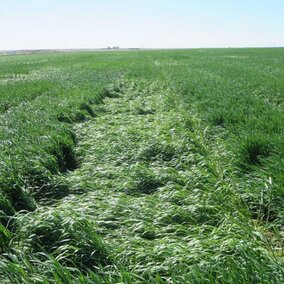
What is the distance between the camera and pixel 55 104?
12.5 meters

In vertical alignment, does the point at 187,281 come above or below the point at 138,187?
above

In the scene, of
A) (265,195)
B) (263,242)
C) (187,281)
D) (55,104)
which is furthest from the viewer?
(55,104)

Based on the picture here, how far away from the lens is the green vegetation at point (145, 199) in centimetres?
350

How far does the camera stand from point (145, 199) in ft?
17.1

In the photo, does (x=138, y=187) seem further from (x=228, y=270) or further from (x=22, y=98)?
(x=22, y=98)

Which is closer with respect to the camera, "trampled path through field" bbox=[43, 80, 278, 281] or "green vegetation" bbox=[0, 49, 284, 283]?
"green vegetation" bbox=[0, 49, 284, 283]

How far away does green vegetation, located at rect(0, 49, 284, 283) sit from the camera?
350 cm

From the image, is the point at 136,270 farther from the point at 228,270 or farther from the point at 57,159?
the point at 57,159

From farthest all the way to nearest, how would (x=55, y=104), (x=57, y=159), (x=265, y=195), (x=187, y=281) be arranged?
1. (x=55, y=104)
2. (x=57, y=159)
3. (x=265, y=195)
4. (x=187, y=281)

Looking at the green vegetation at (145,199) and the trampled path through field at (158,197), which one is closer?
the green vegetation at (145,199)

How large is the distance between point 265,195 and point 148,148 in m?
3.26

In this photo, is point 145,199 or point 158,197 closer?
point 145,199

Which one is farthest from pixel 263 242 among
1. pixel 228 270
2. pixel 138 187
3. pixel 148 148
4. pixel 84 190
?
pixel 148 148

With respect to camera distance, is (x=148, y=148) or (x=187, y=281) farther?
(x=148, y=148)
